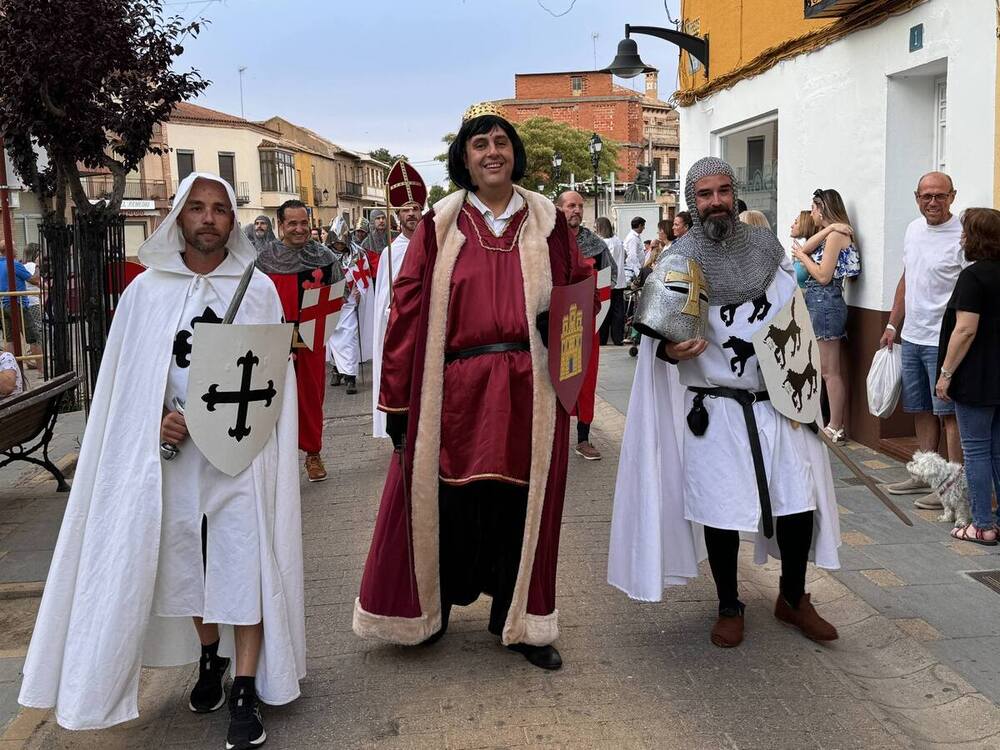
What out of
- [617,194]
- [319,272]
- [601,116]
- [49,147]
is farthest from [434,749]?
[601,116]

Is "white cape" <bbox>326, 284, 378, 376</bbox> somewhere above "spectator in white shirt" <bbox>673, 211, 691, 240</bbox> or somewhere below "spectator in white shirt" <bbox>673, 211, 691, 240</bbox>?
below

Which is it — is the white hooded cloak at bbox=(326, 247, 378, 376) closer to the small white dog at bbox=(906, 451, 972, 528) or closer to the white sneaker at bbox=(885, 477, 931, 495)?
the white sneaker at bbox=(885, 477, 931, 495)

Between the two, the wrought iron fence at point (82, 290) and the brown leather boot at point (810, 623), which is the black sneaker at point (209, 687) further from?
the wrought iron fence at point (82, 290)

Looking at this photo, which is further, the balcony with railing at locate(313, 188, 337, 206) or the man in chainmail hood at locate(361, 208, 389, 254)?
the balcony with railing at locate(313, 188, 337, 206)

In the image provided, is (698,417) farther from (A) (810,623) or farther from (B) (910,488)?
(B) (910,488)

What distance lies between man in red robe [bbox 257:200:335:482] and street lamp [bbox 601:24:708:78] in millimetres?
6056

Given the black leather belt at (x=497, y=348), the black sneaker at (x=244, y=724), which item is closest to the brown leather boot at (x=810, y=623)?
the black leather belt at (x=497, y=348)

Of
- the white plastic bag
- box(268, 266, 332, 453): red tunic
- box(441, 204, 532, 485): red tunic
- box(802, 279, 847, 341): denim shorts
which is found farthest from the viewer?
box(802, 279, 847, 341): denim shorts

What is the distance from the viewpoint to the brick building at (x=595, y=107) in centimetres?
8731

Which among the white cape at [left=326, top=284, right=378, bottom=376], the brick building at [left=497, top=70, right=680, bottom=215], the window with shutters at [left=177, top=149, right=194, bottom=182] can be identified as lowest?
the white cape at [left=326, top=284, right=378, bottom=376]

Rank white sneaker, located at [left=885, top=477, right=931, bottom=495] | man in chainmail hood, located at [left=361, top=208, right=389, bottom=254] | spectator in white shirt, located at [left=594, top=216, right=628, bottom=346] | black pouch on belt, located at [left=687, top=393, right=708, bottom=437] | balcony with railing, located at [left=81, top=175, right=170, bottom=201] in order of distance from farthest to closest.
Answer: balcony with railing, located at [left=81, top=175, right=170, bottom=201] → spectator in white shirt, located at [left=594, top=216, right=628, bottom=346] → man in chainmail hood, located at [left=361, top=208, right=389, bottom=254] → white sneaker, located at [left=885, top=477, right=931, bottom=495] → black pouch on belt, located at [left=687, top=393, right=708, bottom=437]

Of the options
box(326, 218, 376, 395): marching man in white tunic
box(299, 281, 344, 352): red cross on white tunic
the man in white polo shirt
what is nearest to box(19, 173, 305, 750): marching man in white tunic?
box(299, 281, 344, 352): red cross on white tunic

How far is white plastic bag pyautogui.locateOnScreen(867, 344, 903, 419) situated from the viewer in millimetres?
6820

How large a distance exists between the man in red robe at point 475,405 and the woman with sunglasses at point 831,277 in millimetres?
4316
